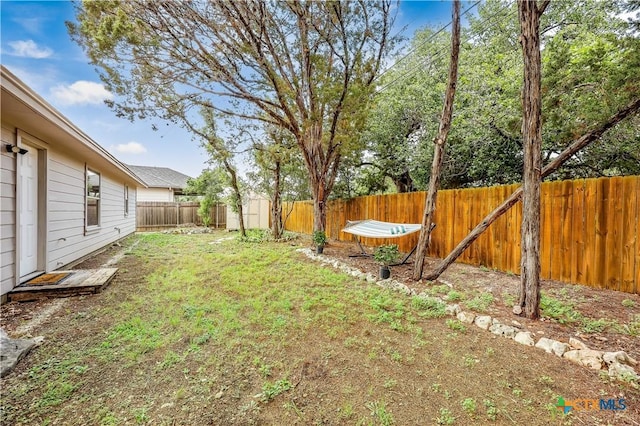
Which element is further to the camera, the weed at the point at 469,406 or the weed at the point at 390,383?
the weed at the point at 390,383

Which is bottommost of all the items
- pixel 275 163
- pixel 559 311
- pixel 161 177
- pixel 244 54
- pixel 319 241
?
pixel 559 311

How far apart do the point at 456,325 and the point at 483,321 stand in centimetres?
26

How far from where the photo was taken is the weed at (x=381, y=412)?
1.50 metres

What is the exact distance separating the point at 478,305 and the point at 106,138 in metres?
8.11

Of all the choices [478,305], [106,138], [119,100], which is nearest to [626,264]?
[478,305]

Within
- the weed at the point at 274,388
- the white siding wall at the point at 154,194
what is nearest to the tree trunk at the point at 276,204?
the weed at the point at 274,388

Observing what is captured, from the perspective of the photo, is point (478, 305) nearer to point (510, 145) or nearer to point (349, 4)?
point (510, 145)

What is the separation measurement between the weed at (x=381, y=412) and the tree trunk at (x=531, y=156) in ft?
6.08

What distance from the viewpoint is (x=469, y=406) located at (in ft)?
5.18

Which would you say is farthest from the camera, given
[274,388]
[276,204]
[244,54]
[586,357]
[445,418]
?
[276,204]

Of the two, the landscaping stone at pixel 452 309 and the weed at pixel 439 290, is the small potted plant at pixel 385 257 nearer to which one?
the weed at pixel 439 290

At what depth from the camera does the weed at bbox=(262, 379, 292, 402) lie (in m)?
1.69

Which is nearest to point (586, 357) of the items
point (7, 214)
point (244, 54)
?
point (7, 214)

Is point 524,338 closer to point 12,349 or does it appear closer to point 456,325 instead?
point 456,325
